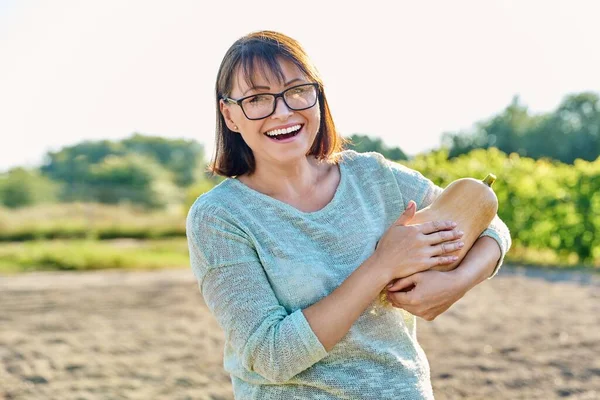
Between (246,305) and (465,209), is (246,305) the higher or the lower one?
the lower one

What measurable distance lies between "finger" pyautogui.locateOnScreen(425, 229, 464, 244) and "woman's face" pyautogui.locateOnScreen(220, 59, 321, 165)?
39 centimetres

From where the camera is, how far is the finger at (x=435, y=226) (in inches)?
70.0

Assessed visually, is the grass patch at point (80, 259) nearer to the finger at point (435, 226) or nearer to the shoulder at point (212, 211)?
the shoulder at point (212, 211)

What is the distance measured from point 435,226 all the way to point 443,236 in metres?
0.03

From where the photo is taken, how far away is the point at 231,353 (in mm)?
1941

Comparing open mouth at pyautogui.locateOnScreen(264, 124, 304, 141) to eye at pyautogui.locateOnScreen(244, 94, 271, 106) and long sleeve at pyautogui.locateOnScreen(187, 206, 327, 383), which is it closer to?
eye at pyautogui.locateOnScreen(244, 94, 271, 106)

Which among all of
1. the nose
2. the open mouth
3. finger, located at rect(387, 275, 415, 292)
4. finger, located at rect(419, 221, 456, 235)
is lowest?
finger, located at rect(387, 275, 415, 292)

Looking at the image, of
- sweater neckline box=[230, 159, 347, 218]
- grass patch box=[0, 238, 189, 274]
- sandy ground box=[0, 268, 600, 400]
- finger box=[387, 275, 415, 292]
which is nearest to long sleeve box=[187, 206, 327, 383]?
sweater neckline box=[230, 159, 347, 218]

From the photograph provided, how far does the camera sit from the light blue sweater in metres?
1.72

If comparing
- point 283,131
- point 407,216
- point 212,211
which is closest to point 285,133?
point 283,131

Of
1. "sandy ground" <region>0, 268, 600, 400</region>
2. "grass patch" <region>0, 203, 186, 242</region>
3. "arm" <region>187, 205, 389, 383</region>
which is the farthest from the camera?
"grass patch" <region>0, 203, 186, 242</region>

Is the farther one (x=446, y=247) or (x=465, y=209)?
(x=465, y=209)

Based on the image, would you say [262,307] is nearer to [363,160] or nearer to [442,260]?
[442,260]

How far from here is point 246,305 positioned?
5.69 feet
